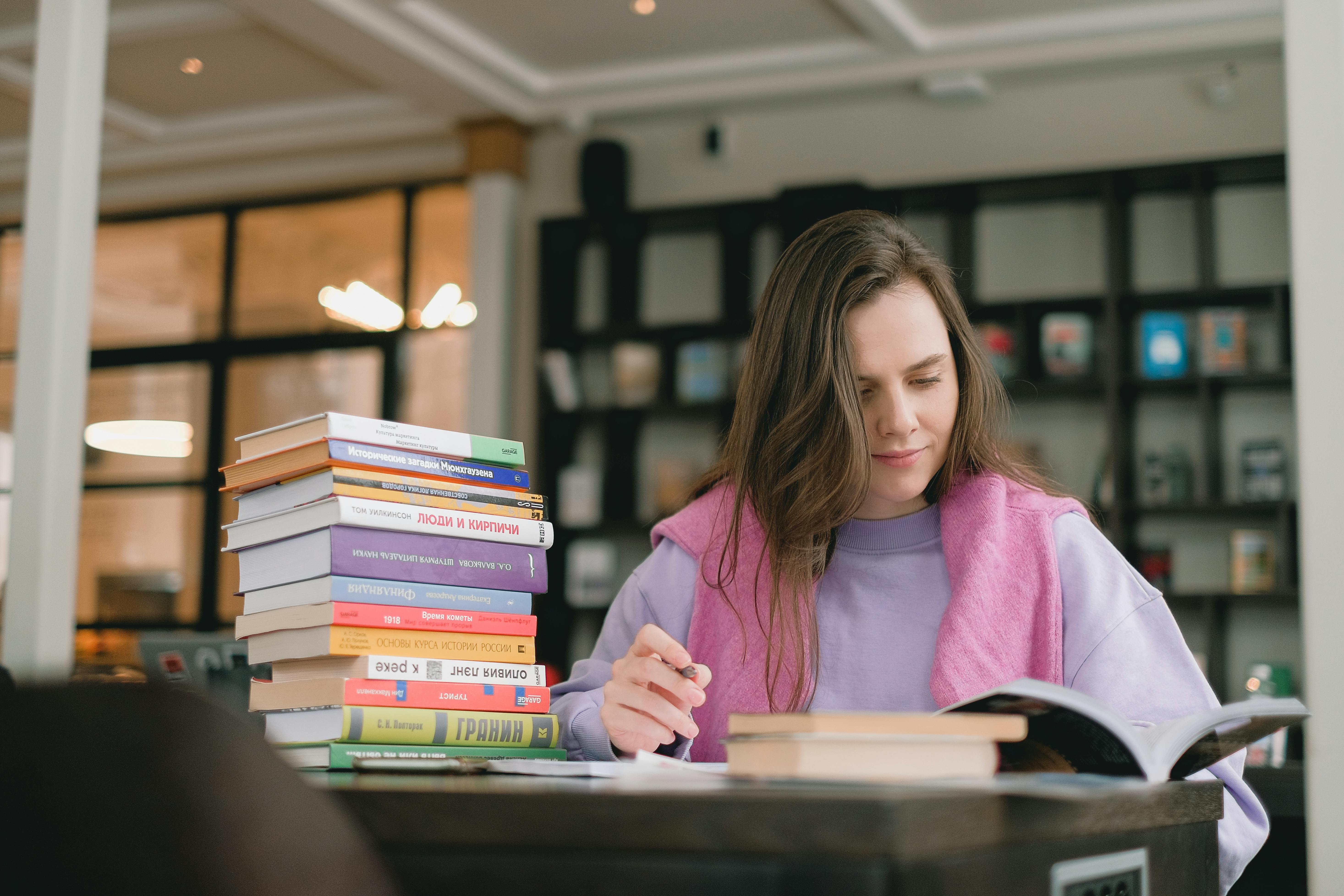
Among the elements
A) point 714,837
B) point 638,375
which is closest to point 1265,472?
point 638,375

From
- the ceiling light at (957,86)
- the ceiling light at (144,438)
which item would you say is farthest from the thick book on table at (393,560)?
the ceiling light at (144,438)

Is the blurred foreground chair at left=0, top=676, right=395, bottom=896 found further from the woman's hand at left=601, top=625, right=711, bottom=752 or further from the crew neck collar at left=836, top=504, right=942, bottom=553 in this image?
the crew neck collar at left=836, top=504, right=942, bottom=553

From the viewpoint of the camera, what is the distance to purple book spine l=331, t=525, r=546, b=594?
114 centimetres

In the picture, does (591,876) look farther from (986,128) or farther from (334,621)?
(986,128)

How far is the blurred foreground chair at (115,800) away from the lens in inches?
19.0

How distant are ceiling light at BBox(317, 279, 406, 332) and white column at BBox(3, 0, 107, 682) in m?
3.53

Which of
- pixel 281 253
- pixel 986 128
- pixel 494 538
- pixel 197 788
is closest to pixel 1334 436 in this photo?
pixel 494 538

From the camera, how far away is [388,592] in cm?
115

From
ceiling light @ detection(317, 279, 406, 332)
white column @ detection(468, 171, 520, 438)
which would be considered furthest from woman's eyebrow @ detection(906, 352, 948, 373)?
ceiling light @ detection(317, 279, 406, 332)

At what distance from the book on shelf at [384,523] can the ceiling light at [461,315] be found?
476 centimetres

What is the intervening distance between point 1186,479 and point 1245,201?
1.07 metres

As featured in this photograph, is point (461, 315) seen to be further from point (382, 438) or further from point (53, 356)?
point (382, 438)

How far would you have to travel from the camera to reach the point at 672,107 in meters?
5.57

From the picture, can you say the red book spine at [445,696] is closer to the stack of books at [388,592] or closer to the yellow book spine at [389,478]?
the stack of books at [388,592]
